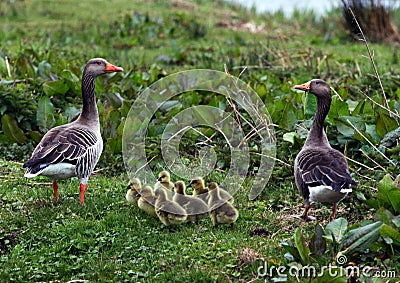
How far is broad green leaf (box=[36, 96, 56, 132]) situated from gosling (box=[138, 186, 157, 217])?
2.86m

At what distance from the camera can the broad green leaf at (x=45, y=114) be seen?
9.05 metres

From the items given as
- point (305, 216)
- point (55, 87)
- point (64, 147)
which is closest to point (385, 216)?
point (305, 216)

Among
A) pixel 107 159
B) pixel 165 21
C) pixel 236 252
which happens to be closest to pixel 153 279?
pixel 236 252

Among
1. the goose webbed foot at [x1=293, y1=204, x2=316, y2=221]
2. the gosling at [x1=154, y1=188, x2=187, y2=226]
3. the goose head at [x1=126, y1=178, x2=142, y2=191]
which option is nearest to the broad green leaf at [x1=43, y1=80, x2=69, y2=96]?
the goose head at [x1=126, y1=178, x2=142, y2=191]

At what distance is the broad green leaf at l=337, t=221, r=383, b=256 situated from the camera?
222 inches

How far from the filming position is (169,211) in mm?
6402

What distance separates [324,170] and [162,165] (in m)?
2.69

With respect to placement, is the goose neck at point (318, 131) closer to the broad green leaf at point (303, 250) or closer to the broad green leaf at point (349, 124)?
the broad green leaf at point (349, 124)

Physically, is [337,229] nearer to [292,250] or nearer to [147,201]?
[292,250]

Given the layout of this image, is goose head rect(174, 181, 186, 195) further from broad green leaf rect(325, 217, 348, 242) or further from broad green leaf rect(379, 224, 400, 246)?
broad green leaf rect(379, 224, 400, 246)

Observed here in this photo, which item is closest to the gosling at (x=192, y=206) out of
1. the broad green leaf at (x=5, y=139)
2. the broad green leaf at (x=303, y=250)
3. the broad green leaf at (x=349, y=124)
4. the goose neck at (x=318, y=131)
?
the broad green leaf at (x=303, y=250)

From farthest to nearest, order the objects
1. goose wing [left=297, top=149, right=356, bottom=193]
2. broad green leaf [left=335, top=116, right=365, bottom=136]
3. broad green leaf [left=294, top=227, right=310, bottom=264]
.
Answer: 1. broad green leaf [left=335, top=116, right=365, bottom=136]
2. goose wing [left=297, top=149, right=356, bottom=193]
3. broad green leaf [left=294, top=227, right=310, bottom=264]

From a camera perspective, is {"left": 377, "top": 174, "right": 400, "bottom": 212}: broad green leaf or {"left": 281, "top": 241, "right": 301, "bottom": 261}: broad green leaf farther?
{"left": 377, "top": 174, "right": 400, "bottom": 212}: broad green leaf

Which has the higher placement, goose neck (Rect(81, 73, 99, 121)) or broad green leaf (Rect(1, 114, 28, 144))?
goose neck (Rect(81, 73, 99, 121))
